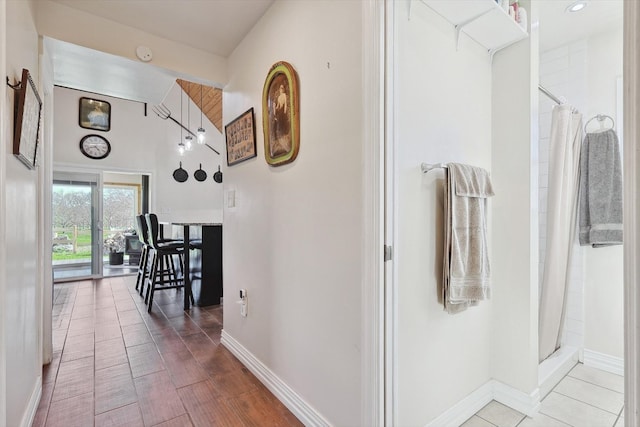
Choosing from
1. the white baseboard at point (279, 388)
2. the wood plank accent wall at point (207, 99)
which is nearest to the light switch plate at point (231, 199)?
A: the white baseboard at point (279, 388)

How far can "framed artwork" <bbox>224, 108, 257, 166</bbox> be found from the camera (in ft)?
6.75

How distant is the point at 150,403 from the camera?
67.7 inches

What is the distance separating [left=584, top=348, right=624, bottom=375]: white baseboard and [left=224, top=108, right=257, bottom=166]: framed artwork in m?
2.86

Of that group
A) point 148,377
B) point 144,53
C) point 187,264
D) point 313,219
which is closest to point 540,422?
point 313,219

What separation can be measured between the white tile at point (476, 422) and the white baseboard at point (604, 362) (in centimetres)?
125

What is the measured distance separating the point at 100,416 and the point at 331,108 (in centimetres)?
204

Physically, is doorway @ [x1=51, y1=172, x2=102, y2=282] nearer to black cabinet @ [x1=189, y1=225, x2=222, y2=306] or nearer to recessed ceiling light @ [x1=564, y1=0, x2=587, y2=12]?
black cabinet @ [x1=189, y1=225, x2=222, y2=306]

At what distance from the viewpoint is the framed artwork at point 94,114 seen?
5172mm

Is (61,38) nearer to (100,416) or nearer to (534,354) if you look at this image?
(100,416)

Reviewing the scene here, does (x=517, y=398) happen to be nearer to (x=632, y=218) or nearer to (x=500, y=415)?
(x=500, y=415)

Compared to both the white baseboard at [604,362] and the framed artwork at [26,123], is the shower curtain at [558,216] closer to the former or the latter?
the white baseboard at [604,362]

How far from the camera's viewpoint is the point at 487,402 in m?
1.76

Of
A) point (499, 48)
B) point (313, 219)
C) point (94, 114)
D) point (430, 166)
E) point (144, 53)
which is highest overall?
point (94, 114)

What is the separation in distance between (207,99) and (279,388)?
18.3 feet
